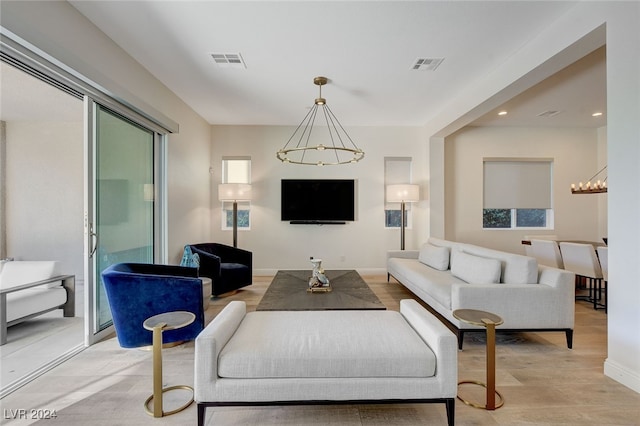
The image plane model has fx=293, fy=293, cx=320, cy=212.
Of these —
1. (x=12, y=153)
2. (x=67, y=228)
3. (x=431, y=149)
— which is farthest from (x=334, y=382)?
(x=12, y=153)

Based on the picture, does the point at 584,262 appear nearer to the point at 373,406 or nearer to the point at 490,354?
the point at 490,354

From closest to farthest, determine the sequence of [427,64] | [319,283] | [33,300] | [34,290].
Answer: [33,300] → [34,290] → [319,283] → [427,64]

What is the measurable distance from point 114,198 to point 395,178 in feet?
14.9

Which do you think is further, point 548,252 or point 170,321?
point 548,252

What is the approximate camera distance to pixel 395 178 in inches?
226

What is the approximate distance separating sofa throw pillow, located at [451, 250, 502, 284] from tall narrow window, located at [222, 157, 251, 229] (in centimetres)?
370

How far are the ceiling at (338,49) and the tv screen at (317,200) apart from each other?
1.43 meters

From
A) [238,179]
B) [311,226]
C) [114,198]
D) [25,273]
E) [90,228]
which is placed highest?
[238,179]

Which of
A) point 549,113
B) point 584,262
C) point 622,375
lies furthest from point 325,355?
point 549,113

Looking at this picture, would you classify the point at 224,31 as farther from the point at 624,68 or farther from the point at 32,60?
the point at 624,68

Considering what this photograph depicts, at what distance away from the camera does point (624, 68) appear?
2.03 meters

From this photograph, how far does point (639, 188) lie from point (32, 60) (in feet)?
13.7

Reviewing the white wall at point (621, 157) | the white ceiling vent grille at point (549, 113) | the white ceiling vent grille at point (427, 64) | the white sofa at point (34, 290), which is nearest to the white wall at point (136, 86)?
the white sofa at point (34, 290)

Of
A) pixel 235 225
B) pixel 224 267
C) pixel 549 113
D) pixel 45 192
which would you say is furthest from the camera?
pixel 235 225
